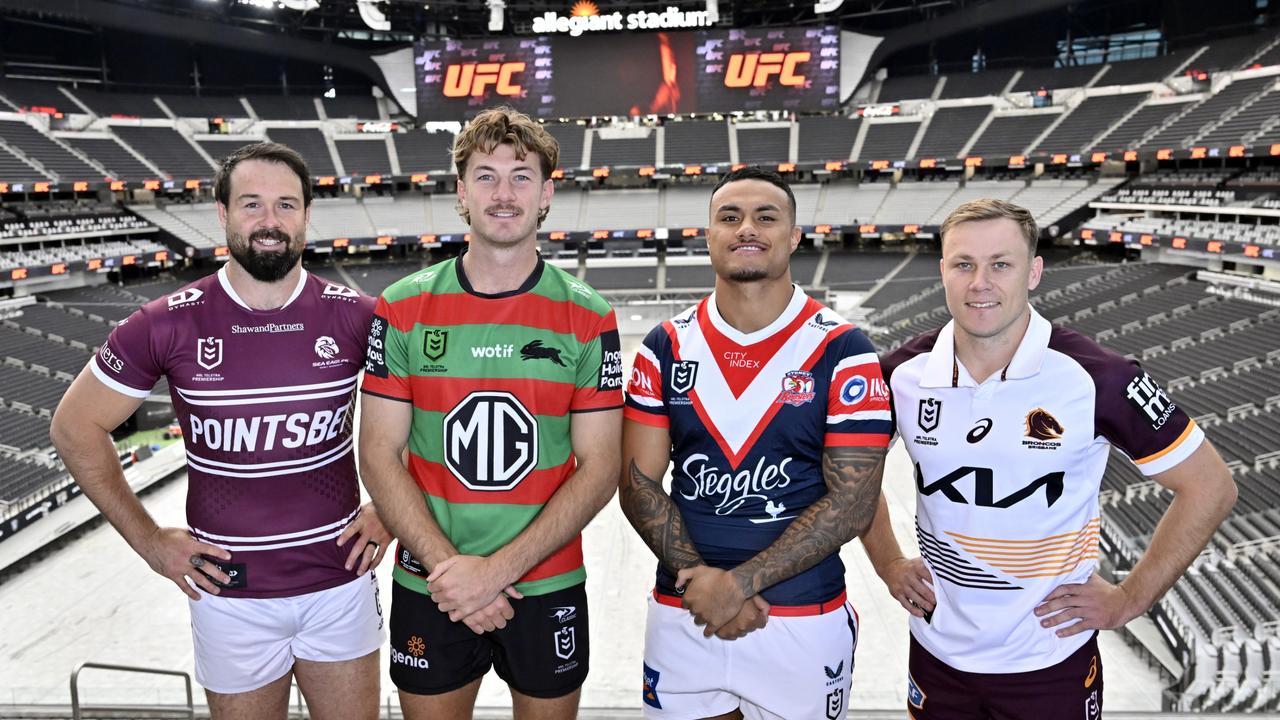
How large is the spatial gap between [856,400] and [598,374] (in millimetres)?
927

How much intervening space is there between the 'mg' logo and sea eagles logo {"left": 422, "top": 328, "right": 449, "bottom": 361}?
0.19 metres

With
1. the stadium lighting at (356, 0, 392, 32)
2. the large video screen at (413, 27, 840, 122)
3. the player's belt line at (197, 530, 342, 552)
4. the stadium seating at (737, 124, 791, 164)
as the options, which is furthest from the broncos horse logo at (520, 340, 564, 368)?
the large video screen at (413, 27, 840, 122)

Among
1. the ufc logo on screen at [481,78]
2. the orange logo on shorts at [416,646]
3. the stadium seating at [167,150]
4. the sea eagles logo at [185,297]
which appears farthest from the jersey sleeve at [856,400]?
the ufc logo on screen at [481,78]

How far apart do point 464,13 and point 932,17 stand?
24200mm

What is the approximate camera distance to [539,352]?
2873 mm

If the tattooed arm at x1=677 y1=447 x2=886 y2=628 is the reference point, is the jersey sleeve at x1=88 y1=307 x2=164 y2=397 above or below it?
above

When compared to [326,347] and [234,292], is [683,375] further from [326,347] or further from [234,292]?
[234,292]

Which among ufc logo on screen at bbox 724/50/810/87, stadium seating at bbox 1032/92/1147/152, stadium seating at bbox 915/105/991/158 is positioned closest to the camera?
stadium seating at bbox 1032/92/1147/152

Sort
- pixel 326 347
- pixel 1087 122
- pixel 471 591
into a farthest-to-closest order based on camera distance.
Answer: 1. pixel 1087 122
2. pixel 326 347
3. pixel 471 591

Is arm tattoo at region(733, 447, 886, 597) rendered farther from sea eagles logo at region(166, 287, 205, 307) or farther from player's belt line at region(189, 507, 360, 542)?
sea eagles logo at region(166, 287, 205, 307)

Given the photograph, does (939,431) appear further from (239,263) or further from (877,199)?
(877,199)

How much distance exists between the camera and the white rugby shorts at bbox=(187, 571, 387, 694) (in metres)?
3.06

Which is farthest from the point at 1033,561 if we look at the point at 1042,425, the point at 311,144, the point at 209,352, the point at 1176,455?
the point at 311,144

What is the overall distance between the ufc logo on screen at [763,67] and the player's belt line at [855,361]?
4019cm
